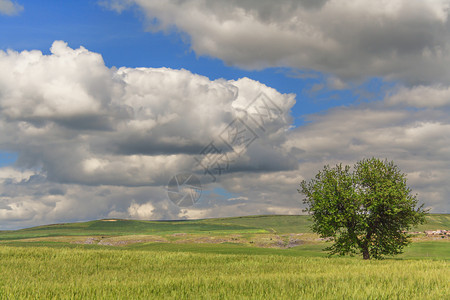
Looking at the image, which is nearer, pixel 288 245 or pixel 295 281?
pixel 295 281

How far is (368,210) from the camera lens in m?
36.9

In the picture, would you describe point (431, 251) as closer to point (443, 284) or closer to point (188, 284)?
point (443, 284)

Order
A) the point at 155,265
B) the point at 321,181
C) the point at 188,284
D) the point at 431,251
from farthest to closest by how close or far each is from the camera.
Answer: the point at 431,251
the point at 321,181
the point at 155,265
the point at 188,284

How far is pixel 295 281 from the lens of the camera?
14.4 m

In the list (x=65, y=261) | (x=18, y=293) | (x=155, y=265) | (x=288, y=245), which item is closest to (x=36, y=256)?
(x=65, y=261)

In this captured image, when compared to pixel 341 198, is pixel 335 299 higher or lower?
lower

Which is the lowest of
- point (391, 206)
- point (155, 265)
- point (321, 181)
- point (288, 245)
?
point (288, 245)

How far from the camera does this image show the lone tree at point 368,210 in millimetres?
36562

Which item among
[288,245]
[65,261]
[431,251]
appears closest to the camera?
[65,261]

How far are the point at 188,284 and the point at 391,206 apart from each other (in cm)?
2795

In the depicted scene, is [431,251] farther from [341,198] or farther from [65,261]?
[65,261]

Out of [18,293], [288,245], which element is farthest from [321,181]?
[288,245]

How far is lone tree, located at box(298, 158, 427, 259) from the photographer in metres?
36.6

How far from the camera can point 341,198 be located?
3734 centimetres
